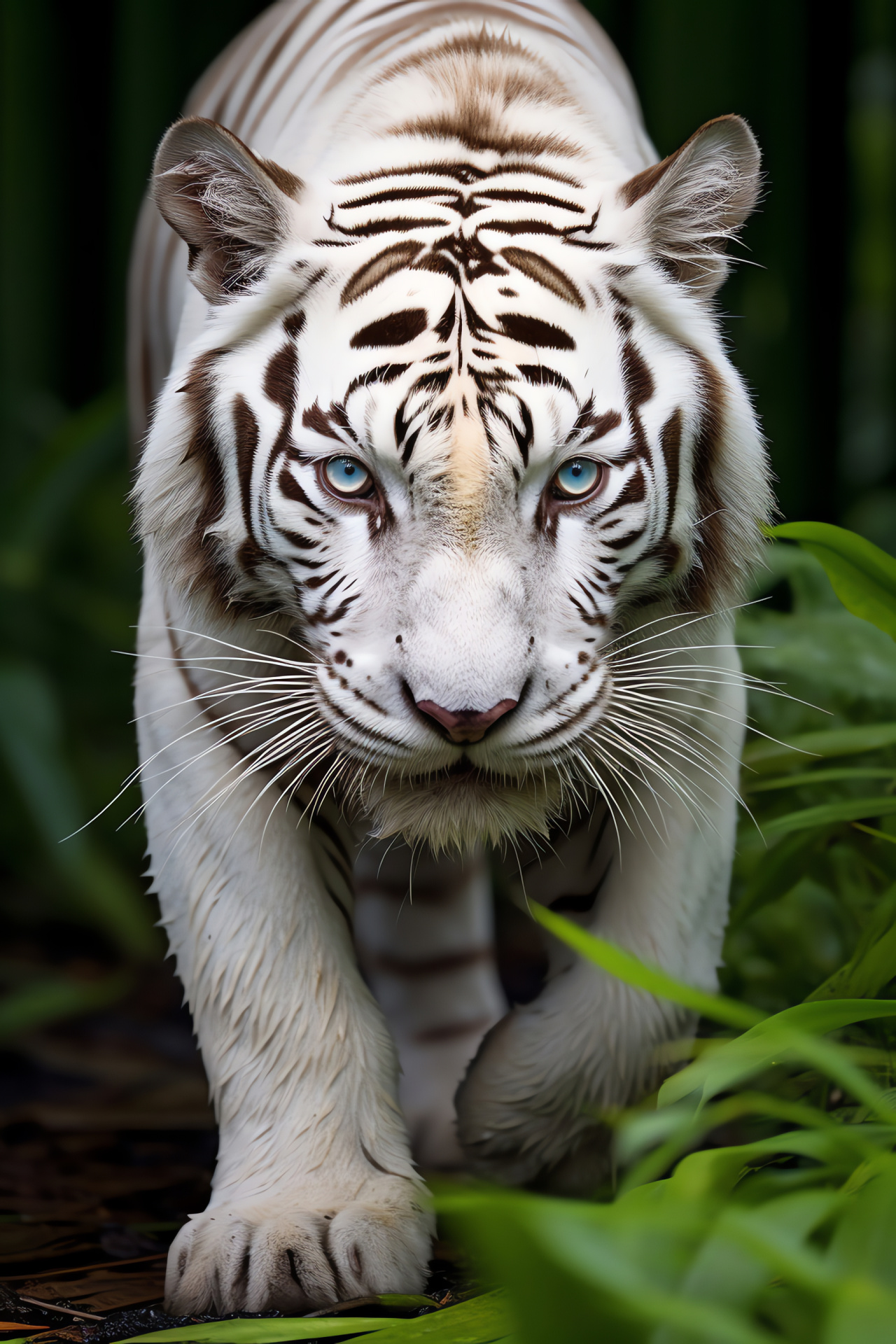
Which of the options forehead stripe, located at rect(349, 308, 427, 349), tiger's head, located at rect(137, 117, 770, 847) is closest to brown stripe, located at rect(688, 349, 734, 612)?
tiger's head, located at rect(137, 117, 770, 847)

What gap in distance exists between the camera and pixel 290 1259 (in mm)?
1261

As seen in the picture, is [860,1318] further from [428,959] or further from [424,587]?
[428,959]

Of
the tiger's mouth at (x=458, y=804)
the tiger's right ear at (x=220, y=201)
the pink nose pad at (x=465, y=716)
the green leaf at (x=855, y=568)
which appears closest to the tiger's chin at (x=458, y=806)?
the tiger's mouth at (x=458, y=804)

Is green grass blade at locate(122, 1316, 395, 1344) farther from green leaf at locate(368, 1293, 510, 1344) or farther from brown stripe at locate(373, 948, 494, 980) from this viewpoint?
brown stripe at locate(373, 948, 494, 980)

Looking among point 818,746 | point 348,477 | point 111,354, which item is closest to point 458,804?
point 348,477

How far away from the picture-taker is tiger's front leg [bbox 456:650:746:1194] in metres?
1.51

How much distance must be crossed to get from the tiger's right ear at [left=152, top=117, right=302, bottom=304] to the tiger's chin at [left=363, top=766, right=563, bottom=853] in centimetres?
55

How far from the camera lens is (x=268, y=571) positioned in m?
1.43

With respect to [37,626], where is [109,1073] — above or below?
below

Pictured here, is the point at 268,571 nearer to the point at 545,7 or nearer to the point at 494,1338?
the point at 494,1338

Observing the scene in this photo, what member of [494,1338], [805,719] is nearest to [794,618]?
[805,719]

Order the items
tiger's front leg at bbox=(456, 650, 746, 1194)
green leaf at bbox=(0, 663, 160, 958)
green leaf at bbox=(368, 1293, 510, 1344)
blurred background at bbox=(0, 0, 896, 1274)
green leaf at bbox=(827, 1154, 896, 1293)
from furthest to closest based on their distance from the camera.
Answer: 1. blurred background at bbox=(0, 0, 896, 1274)
2. green leaf at bbox=(0, 663, 160, 958)
3. tiger's front leg at bbox=(456, 650, 746, 1194)
4. green leaf at bbox=(368, 1293, 510, 1344)
5. green leaf at bbox=(827, 1154, 896, 1293)

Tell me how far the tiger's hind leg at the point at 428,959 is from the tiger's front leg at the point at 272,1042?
48 centimetres

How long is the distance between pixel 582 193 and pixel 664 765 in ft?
2.07
